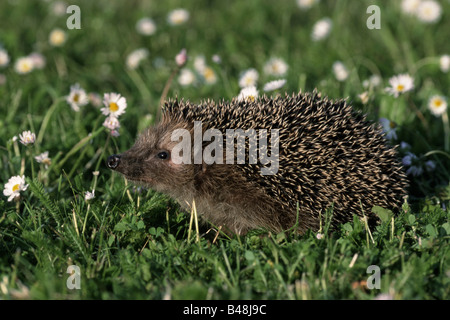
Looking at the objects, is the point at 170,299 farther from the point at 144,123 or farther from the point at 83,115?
the point at 83,115

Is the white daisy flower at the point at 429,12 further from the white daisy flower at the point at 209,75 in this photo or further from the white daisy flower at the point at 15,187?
the white daisy flower at the point at 15,187

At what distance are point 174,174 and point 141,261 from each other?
1.23m

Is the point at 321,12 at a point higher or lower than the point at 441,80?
higher

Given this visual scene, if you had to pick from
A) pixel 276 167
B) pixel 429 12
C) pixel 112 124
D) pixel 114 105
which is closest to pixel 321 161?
pixel 276 167

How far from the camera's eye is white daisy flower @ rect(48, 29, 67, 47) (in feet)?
29.0

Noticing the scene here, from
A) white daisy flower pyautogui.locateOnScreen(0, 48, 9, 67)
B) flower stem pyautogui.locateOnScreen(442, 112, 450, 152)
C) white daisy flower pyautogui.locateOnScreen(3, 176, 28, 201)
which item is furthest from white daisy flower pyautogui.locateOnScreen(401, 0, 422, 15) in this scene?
white daisy flower pyautogui.locateOnScreen(3, 176, 28, 201)

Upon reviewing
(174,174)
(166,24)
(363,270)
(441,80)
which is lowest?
(363,270)

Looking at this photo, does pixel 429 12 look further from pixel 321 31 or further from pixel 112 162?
pixel 112 162

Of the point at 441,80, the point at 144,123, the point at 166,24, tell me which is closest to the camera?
the point at 144,123

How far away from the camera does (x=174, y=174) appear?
5102mm

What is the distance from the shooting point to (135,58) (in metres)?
8.25

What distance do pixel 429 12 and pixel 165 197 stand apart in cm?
622
